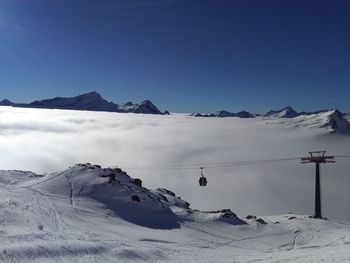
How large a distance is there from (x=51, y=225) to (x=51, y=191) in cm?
1377

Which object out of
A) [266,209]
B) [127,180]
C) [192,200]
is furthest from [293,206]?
[127,180]

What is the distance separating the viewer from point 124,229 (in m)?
38.4

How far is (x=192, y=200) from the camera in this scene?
166250mm

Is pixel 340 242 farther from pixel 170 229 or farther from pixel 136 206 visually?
pixel 136 206

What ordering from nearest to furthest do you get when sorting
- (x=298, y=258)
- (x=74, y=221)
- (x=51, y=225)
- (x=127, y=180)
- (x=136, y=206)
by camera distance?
1. (x=298, y=258)
2. (x=51, y=225)
3. (x=74, y=221)
4. (x=136, y=206)
5. (x=127, y=180)

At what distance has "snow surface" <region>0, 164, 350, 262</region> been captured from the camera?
92.9 feet

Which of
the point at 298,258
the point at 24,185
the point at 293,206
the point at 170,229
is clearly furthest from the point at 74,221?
the point at 293,206

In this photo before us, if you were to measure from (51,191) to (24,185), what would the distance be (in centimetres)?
438

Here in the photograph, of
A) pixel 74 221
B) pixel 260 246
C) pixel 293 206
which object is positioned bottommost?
pixel 293 206

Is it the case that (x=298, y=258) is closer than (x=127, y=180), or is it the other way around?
(x=298, y=258)

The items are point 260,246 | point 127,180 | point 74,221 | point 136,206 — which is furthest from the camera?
point 127,180

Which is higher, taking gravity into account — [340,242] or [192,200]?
[340,242]

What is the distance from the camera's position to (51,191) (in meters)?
46.6

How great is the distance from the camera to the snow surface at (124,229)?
2831 cm
